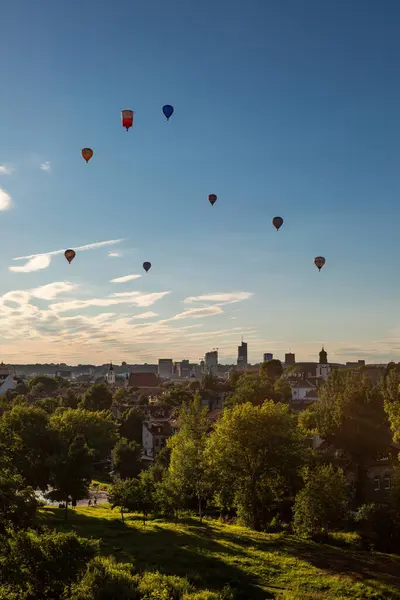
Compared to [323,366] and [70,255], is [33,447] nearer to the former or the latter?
[70,255]

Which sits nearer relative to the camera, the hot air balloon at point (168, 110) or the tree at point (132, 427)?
the hot air balloon at point (168, 110)

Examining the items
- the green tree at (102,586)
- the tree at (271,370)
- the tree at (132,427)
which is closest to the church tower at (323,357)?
the tree at (271,370)

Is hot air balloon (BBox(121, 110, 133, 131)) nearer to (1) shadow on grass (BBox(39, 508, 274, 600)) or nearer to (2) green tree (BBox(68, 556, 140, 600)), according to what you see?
(1) shadow on grass (BBox(39, 508, 274, 600))

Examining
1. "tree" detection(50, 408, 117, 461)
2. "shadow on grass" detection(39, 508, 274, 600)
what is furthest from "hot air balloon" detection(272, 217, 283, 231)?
"tree" detection(50, 408, 117, 461)

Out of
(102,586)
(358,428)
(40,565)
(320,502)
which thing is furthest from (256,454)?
(40,565)

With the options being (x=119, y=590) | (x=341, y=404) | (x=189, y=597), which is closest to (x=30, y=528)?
(x=119, y=590)

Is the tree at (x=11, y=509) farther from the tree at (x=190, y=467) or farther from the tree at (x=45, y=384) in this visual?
the tree at (x=45, y=384)

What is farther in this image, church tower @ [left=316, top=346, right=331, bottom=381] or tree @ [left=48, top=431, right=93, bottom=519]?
church tower @ [left=316, top=346, right=331, bottom=381]
